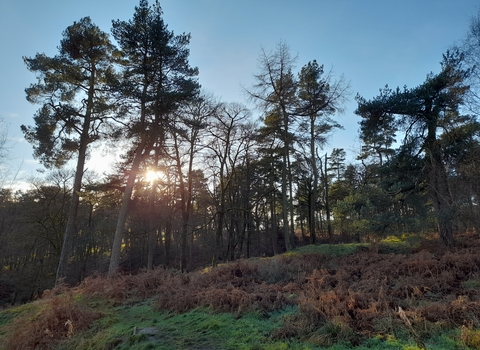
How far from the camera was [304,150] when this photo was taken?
19.7m

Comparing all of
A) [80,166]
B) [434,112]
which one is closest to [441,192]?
[434,112]

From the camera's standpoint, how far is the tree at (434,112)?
12.0 meters

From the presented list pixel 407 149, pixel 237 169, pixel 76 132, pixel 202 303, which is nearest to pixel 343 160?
pixel 237 169

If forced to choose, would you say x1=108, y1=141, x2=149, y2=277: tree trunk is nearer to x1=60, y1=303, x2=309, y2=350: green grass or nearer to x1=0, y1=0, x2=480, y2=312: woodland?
x1=0, y1=0, x2=480, y2=312: woodland

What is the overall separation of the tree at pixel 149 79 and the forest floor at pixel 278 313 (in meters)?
7.34

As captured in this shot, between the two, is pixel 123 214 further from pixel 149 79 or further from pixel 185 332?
pixel 185 332

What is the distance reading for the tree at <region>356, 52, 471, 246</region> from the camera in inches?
473

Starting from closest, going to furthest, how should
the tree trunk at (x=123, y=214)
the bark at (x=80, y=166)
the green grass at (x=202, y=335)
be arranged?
1. the green grass at (x=202, y=335)
2. the tree trunk at (x=123, y=214)
3. the bark at (x=80, y=166)

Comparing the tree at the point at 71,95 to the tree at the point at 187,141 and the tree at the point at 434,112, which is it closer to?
the tree at the point at 187,141

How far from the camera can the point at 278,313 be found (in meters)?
5.70

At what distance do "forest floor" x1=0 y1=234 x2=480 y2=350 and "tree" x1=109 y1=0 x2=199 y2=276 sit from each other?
7.34m

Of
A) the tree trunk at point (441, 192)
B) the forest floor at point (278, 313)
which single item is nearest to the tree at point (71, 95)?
the forest floor at point (278, 313)

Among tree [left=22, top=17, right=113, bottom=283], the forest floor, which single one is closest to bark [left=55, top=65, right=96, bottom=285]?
tree [left=22, top=17, right=113, bottom=283]

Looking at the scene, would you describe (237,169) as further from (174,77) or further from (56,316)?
(56,316)
